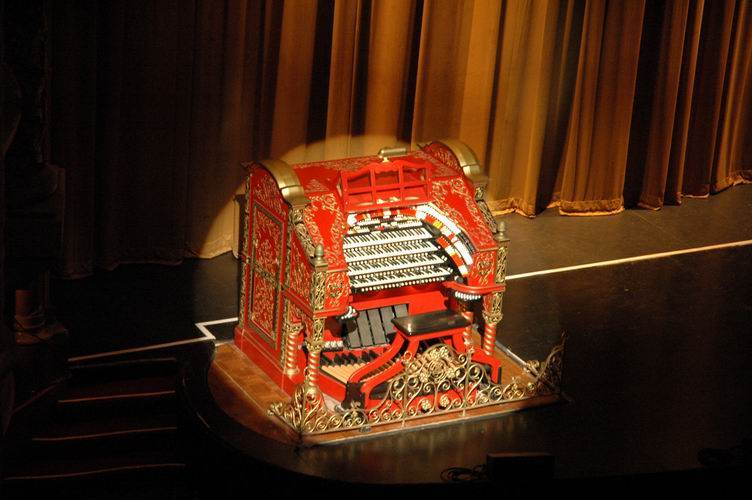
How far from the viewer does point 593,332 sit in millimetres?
8320

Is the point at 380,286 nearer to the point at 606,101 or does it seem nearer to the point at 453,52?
the point at 453,52

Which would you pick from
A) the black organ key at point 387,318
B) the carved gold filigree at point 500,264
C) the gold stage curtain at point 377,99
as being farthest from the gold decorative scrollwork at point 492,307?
the gold stage curtain at point 377,99

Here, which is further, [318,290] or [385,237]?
[385,237]

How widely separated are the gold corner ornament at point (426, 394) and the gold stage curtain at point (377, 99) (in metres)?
2.27

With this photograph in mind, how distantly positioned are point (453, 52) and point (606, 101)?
4.95ft

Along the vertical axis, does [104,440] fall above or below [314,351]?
below

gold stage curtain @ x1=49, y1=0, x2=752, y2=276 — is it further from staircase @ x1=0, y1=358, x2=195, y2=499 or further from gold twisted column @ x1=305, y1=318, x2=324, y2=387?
gold twisted column @ x1=305, y1=318, x2=324, y2=387

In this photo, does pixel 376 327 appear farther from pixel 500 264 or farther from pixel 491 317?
pixel 500 264

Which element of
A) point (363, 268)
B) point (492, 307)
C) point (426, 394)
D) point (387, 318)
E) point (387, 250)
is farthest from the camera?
point (387, 318)

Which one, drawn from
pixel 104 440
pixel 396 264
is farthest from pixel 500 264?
pixel 104 440

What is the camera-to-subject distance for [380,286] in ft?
23.4

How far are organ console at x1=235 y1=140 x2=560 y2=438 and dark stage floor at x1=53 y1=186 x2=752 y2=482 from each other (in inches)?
12.8

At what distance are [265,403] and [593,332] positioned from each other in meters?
2.27

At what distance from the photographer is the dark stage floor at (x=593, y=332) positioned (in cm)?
688
